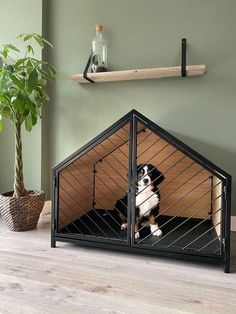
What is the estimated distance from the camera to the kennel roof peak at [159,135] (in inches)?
46.0

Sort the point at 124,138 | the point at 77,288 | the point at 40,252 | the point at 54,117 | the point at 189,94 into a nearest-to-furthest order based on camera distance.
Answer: the point at 77,288, the point at 40,252, the point at 124,138, the point at 189,94, the point at 54,117

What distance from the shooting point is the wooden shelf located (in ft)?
5.42

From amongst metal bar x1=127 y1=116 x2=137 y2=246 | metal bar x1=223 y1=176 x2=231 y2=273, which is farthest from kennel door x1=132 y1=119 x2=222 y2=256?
metal bar x1=223 y1=176 x2=231 y2=273

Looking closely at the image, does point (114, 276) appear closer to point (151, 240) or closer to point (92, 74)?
point (151, 240)

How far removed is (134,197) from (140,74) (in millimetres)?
869

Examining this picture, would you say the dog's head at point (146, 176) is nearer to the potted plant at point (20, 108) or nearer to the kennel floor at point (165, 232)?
the kennel floor at point (165, 232)

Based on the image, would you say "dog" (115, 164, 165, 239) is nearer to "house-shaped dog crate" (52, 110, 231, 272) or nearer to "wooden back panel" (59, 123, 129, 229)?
"house-shaped dog crate" (52, 110, 231, 272)

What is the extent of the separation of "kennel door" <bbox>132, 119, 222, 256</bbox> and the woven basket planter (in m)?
0.67

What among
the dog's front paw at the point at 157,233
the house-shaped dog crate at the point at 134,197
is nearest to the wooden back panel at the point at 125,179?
the house-shaped dog crate at the point at 134,197

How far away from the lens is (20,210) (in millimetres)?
1638

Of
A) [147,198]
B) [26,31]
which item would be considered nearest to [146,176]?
[147,198]

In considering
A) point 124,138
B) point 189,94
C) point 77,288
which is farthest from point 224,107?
point 77,288

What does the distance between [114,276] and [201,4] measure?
5.59ft

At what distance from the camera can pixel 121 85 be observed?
1.91 m
